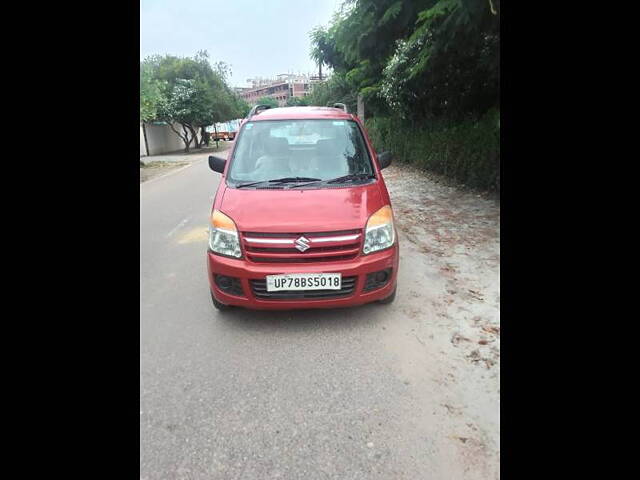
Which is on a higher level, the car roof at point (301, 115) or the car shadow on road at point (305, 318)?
the car roof at point (301, 115)

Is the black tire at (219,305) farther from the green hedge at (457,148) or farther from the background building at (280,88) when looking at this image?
the background building at (280,88)

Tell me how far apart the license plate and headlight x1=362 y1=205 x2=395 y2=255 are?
33cm

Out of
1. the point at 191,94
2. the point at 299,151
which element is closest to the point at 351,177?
the point at 299,151

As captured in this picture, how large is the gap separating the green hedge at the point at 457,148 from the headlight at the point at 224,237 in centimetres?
331

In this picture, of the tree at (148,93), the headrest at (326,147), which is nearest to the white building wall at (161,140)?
the tree at (148,93)

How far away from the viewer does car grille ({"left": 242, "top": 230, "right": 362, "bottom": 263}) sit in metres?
2.72

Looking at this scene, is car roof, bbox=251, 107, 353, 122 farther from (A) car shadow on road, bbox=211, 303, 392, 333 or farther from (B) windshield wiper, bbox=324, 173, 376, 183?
(A) car shadow on road, bbox=211, 303, 392, 333

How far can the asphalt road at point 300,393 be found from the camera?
180 cm

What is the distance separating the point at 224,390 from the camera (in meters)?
2.31

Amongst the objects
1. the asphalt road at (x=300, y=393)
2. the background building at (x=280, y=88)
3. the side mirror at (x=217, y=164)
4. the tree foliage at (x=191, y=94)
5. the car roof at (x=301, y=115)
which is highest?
the background building at (x=280, y=88)

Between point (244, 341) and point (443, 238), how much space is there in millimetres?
3267

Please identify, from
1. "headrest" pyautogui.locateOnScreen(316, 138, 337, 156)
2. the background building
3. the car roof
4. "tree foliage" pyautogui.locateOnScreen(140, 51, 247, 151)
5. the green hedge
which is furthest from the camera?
the background building

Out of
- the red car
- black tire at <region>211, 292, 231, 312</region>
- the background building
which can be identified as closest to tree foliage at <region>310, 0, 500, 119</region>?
the red car
